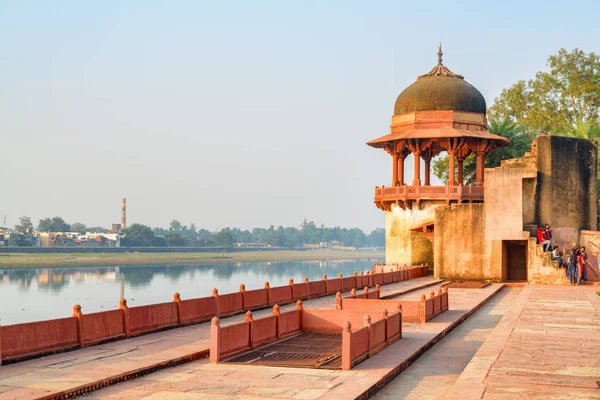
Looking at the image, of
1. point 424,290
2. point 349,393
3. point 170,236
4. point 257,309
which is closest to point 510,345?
point 349,393

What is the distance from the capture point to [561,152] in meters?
36.3

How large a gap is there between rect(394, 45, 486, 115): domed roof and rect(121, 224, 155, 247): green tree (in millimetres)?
113968

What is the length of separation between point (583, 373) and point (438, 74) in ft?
122

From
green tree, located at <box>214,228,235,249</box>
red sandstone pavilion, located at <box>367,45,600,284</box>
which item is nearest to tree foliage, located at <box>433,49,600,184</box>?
red sandstone pavilion, located at <box>367,45,600,284</box>

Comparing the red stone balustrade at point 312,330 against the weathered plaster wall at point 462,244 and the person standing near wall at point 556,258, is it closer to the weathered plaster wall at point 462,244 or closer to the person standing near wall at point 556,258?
the person standing near wall at point 556,258

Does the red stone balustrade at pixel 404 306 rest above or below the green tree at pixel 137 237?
below

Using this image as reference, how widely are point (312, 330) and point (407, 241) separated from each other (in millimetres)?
29402

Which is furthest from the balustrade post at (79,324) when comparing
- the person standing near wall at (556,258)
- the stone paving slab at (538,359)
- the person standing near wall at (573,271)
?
the person standing near wall at (556,258)

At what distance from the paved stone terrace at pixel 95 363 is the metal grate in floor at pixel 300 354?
1.01m

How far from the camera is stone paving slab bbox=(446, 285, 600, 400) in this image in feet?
34.9

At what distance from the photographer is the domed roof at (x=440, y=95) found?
4569cm

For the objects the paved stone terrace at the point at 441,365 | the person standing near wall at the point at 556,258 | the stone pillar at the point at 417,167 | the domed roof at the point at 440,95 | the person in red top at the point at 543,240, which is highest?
the domed roof at the point at 440,95

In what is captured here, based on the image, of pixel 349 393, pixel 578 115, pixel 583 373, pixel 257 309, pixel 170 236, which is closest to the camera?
pixel 349 393

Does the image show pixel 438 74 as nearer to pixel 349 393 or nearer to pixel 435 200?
pixel 435 200
